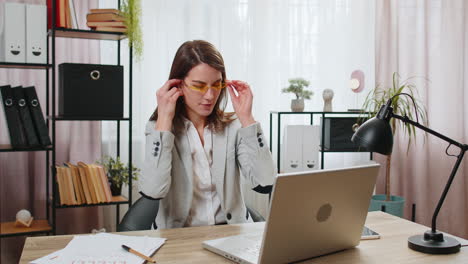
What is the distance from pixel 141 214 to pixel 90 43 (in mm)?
1393

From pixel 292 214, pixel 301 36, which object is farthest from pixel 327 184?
pixel 301 36

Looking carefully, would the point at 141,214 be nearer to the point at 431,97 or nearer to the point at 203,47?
the point at 203,47

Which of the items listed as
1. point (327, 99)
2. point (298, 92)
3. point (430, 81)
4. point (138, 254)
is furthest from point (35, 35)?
point (430, 81)

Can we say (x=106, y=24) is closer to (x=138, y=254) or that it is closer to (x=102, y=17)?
(x=102, y=17)

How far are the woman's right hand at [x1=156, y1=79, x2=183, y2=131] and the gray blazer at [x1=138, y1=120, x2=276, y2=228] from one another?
0.13 ft

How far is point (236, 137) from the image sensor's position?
2.04 metres

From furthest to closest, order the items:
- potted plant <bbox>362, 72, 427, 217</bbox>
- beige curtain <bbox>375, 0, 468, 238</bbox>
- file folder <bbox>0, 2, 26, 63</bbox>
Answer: beige curtain <bbox>375, 0, 468, 238</bbox> < potted plant <bbox>362, 72, 427, 217</bbox> < file folder <bbox>0, 2, 26, 63</bbox>

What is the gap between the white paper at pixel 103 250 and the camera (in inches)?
49.3


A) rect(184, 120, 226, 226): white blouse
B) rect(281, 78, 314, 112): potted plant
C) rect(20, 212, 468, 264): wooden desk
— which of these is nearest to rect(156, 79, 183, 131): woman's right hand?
rect(184, 120, 226, 226): white blouse

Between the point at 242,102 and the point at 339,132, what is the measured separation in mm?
1473

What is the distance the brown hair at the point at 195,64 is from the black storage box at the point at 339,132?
140cm

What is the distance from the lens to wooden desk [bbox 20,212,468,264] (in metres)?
1.31

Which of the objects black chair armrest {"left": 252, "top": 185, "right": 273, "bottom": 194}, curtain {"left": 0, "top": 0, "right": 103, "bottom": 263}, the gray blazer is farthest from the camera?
curtain {"left": 0, "top": 0, "right": 103, "bottom": 263}

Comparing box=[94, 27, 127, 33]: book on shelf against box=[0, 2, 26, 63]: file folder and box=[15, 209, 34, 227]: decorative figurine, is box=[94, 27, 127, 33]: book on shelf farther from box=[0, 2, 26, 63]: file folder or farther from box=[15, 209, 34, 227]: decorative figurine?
box=[15, 209, 34, 227]: decorative figurine
